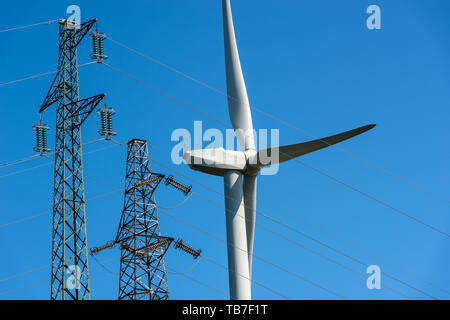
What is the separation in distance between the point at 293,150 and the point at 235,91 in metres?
3.95

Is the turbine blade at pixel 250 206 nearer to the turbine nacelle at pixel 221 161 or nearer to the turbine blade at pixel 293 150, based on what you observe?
the turbine nacelle at pixel 221 161

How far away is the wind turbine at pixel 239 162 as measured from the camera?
30281 mm

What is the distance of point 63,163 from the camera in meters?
39.6

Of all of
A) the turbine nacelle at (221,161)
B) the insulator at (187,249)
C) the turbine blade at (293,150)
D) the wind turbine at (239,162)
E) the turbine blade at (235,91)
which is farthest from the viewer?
the insulator at (187,249)

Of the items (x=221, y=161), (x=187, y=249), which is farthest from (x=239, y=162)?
(x=187, y=249)

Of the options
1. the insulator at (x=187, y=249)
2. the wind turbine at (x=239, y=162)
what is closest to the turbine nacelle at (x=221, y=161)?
the wind turbine at (x=239, y=162)

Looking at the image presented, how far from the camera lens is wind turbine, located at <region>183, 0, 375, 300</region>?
30.3m

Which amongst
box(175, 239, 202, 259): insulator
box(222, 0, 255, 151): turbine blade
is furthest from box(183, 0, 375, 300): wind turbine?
box(175, 239, 202, 259): insulator

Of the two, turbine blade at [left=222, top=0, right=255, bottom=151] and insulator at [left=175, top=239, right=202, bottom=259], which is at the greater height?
turbine blade at [left=222, top=0, right=255, bottom=151]

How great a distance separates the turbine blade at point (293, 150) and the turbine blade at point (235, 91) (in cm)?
90

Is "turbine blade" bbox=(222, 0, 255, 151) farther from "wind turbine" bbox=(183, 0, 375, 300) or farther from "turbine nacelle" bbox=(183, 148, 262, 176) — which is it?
"turbine nacelle" bbox=(183, 148, 262, 176)
